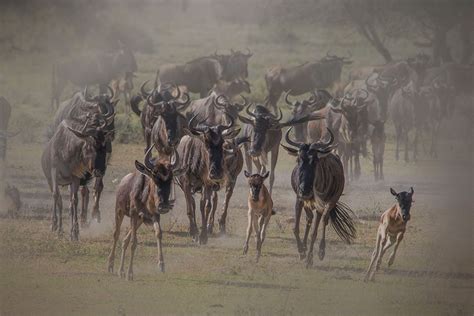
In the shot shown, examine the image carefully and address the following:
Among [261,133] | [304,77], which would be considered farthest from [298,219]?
[304,77]

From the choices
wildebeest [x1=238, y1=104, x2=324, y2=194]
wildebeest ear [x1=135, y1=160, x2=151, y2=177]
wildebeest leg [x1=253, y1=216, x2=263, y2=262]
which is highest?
wildebeest [x1=238, y1=104, x2=324, y2=194]

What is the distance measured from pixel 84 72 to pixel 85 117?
7399mm

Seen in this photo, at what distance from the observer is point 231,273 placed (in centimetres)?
1190

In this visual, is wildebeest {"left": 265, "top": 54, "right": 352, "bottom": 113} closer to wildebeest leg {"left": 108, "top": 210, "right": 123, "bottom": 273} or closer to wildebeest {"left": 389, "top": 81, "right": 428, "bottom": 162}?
wildebeest {"left": 389, "top": 81, "right": 428, "bottom": 162}

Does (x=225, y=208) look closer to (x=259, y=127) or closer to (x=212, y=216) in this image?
(x=212, y=216)

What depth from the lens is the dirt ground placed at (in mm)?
11539

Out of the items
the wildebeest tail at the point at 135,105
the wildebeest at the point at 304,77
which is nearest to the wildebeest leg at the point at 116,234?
the wildebeest tail at the point at 135,105

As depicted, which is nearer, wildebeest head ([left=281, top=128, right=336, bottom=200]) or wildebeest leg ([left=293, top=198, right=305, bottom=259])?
wildebeest head ([left=281, top=128, right=336, bottom=200])

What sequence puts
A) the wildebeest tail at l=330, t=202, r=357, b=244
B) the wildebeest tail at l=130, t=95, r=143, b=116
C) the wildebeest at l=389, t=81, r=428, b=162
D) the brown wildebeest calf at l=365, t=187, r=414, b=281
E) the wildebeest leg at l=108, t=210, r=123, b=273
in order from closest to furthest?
the brown wildebeest calf at l=365, t=187, r=414, b=281, the wildebeest leg at l=108, t=210, r=123, b=273, the wildebeest tail at l=330, t=202, r=357, b=244, the wildebeest tail at l=130, t=95, r=143, b=116, the wildebeest at l=389, t=81, r=428, b=162

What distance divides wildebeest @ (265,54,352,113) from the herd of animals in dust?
2.15 feet

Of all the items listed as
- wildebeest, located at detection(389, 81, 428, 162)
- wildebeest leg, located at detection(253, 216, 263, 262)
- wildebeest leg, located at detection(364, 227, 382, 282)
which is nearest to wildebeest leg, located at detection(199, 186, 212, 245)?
wildebeest leg, located at detection(253, 216, 263, 262)

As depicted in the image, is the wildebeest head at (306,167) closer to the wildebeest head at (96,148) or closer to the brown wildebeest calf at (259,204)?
the brown wildebeest calf at (259,204)

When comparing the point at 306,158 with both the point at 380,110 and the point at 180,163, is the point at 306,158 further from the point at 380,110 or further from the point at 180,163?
the point at 380,110

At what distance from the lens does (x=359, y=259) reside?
502 inches
